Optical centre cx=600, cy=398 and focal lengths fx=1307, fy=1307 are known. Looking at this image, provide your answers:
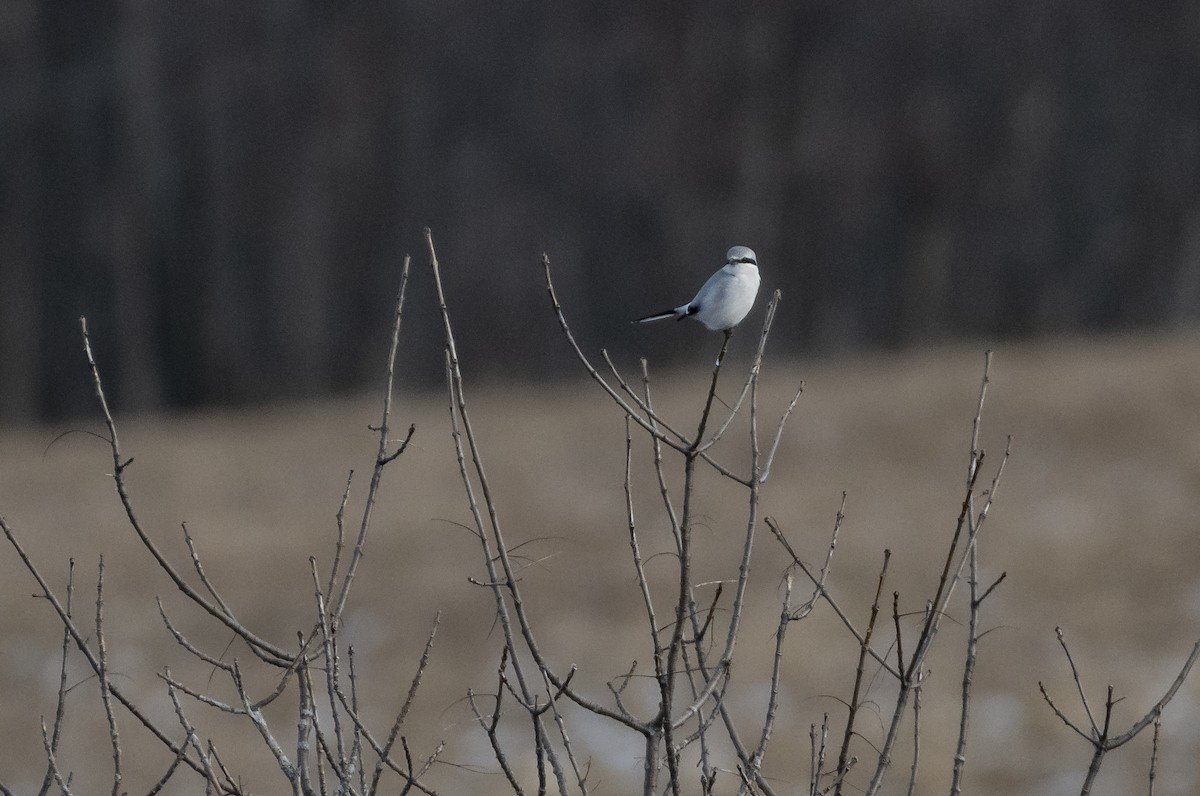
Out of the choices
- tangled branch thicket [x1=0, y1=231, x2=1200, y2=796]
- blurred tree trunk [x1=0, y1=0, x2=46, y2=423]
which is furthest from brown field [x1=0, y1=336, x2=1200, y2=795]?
blurred tree trunk [x1=0, y1=0, x2=46, y2=423]

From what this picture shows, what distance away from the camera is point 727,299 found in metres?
2.84

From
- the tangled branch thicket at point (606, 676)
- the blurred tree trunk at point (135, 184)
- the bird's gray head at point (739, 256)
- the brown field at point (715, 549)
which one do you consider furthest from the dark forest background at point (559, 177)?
the bird's gray head at point (739, 256)

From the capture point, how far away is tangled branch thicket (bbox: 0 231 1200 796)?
6.84 feet

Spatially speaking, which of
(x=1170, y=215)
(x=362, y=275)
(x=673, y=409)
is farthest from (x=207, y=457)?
(x=1170, y=215)

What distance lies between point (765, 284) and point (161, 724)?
11.0 metres

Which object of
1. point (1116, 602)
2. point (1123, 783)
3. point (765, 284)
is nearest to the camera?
point (1123, 783)

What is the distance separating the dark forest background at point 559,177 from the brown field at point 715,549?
6.13 feet

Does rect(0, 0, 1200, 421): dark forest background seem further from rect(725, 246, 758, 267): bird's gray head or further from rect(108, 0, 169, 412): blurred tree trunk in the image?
rect(725, 246, 758, 267): bird's gray head

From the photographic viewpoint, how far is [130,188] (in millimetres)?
18938

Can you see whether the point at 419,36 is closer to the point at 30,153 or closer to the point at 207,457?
the point at 30,153

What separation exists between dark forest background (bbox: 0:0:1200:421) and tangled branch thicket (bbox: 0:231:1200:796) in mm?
4696

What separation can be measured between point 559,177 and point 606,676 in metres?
10.9

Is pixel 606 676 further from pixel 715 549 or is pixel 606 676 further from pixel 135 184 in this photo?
pixel 135 184

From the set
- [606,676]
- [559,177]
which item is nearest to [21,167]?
[559,177]
